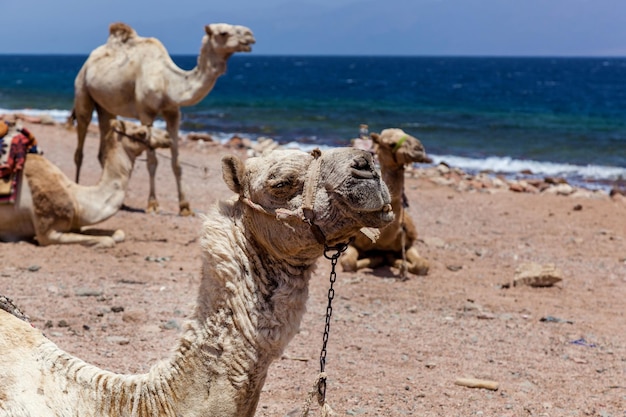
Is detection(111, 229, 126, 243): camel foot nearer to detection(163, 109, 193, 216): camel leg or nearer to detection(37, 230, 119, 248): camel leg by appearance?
detection(37, 230, 119, 248): camel leg

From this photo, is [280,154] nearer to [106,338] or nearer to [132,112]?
[106,338]

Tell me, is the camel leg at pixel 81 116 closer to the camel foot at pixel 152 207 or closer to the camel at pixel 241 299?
the camel foot at pixel 152 207

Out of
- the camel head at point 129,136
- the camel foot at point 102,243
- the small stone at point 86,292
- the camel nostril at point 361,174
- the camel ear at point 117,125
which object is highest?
the camel nostril at point 361,174

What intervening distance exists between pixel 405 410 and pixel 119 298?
3.07 m

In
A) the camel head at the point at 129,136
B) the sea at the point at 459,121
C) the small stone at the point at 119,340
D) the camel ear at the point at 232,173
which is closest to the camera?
the camel ear at the point at 232,173

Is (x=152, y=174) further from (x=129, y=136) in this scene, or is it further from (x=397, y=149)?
(x=397, y=149)

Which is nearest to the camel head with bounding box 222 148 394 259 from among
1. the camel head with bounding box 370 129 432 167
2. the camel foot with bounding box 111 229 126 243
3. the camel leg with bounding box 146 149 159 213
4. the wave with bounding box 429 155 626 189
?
the camel head with bounding box 370 129 432 167

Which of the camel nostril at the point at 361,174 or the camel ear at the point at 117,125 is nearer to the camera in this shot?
the camel nostril at the point at 361,174

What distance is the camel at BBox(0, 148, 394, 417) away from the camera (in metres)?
2.81

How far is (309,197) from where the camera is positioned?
283cm

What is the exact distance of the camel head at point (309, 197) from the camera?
275cm

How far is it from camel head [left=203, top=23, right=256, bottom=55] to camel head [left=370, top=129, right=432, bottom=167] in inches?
122

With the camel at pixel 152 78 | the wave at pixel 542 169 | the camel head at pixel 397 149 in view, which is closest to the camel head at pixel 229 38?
the camel at pixel 152 78

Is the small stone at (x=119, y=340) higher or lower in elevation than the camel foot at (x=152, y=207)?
lower
